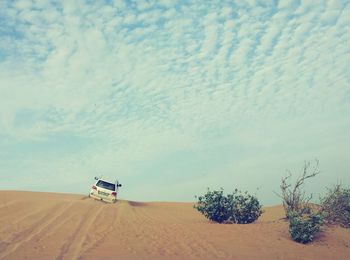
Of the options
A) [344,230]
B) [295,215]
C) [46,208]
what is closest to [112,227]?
[46,208]

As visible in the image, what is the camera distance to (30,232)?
41.0 ft

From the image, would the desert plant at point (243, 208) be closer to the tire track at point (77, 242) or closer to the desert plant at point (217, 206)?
the desert plant at point (217, 206)

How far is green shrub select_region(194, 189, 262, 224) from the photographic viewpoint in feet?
54.7

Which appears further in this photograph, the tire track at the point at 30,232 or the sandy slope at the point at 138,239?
the sandy slope at the point at 138,239

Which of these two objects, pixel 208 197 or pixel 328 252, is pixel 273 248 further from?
pixel 208 197

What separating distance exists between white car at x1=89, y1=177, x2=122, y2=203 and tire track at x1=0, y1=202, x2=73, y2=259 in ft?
18.5

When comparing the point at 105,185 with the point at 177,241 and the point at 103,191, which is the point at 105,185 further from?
the point at 177,241

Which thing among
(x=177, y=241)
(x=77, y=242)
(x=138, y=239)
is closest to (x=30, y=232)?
(x=77, y=242)

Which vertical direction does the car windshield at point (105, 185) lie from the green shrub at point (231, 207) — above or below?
above

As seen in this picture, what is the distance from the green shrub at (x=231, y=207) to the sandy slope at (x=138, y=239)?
134 centimetres

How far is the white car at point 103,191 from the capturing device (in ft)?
76.1

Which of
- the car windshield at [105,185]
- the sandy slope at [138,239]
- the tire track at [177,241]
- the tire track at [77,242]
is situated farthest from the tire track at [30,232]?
the car windshield at [105,185]

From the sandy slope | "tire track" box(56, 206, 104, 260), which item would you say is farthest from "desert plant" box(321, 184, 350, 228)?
"tire track" box(56, 206, 104, 260)

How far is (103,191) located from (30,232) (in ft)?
35.0
